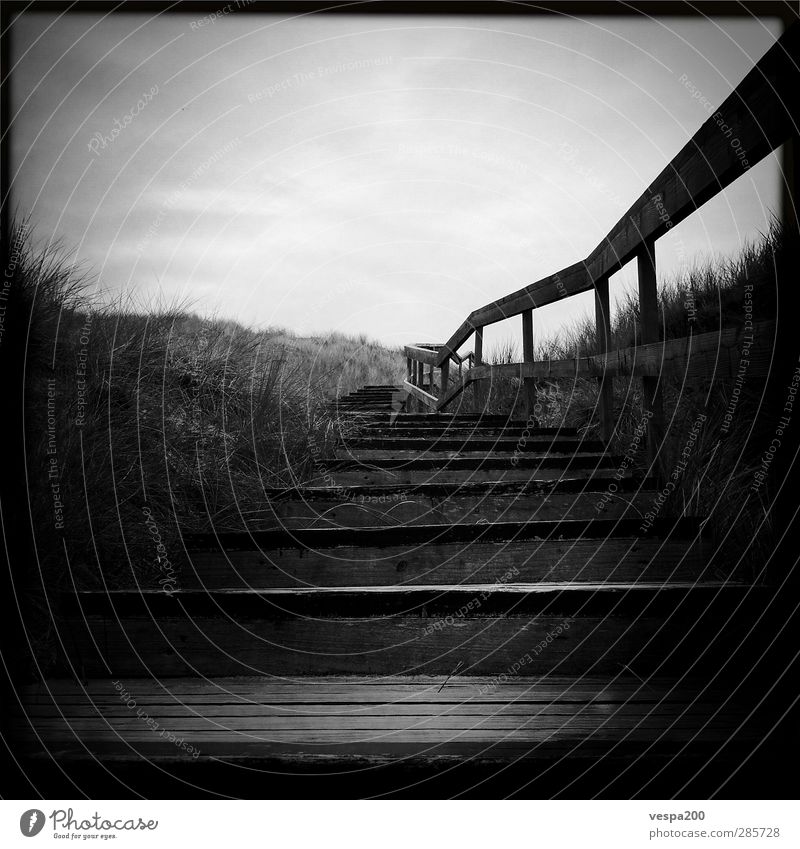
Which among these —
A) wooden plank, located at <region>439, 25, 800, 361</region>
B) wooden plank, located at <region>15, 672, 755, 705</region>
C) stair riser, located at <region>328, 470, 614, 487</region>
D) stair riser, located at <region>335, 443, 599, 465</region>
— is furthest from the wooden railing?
wooden plank, located at <region>15, 672, 755, 705</region>

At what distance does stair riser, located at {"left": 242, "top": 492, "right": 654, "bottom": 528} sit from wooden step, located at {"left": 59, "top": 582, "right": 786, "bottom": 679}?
83 cm

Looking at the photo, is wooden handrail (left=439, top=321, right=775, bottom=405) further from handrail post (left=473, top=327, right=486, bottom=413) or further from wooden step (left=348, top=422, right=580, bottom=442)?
handrail post (left=473, top=327, right=486, bottom=413)

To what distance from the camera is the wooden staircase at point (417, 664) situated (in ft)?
3.59

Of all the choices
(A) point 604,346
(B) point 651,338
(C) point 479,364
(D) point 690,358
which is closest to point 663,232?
(B) point 651,338

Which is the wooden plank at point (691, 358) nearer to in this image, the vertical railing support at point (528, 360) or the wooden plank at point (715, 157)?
the wooden plank at point (715, 157)

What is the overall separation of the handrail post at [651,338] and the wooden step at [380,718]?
1208 mm

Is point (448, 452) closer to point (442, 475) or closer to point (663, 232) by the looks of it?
point (442, 475)

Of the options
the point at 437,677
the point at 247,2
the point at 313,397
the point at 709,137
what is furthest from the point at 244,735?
the point at 313,397

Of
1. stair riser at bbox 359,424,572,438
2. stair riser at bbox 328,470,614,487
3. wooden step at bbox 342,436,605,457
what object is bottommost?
stair riser at bbox 328,470,614,487

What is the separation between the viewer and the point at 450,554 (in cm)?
194

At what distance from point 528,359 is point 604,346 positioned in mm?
1075

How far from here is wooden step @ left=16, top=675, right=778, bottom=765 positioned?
1.12m

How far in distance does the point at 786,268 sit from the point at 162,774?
1739mm

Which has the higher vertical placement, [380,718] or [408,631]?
[408,631]
